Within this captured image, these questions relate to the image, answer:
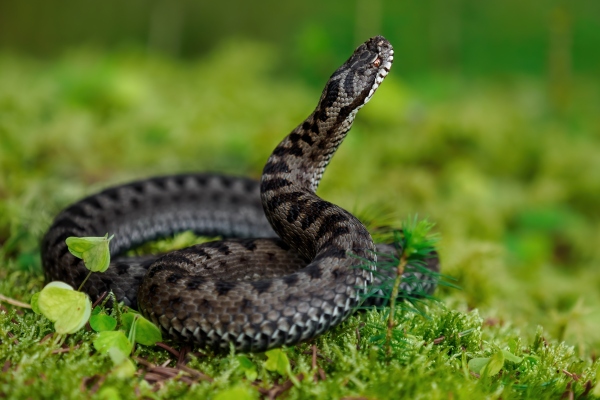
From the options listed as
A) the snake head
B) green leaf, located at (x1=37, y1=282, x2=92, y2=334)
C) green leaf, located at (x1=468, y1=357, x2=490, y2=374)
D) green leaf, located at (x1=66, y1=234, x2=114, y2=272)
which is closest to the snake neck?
the snake head

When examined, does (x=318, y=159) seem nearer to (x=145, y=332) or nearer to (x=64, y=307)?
(x=145, y=332)

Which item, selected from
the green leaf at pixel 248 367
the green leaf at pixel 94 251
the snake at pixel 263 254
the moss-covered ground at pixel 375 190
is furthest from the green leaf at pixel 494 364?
the green leaf at pixel 94 251

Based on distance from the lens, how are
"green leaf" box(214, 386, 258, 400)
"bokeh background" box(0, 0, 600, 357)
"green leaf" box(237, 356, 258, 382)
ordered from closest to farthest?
"green leaf" box(214, 386, 258, 400)
"green leaf" box(237, 356, 258, 382)
"bokeh background" box(0, 0, 600, 357)

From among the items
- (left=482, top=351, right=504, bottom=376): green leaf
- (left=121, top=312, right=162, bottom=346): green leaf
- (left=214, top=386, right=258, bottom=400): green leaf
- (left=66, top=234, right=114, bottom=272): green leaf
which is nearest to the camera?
(left=214, top=386, right=258, bottom=400): green leaf

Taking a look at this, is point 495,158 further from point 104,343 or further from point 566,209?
point 104,343

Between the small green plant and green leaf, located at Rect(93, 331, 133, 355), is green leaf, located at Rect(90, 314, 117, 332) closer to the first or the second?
the small green plant

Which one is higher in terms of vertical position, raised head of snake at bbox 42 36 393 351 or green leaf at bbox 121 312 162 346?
raised head of snake at bbox 42 36 393 351
